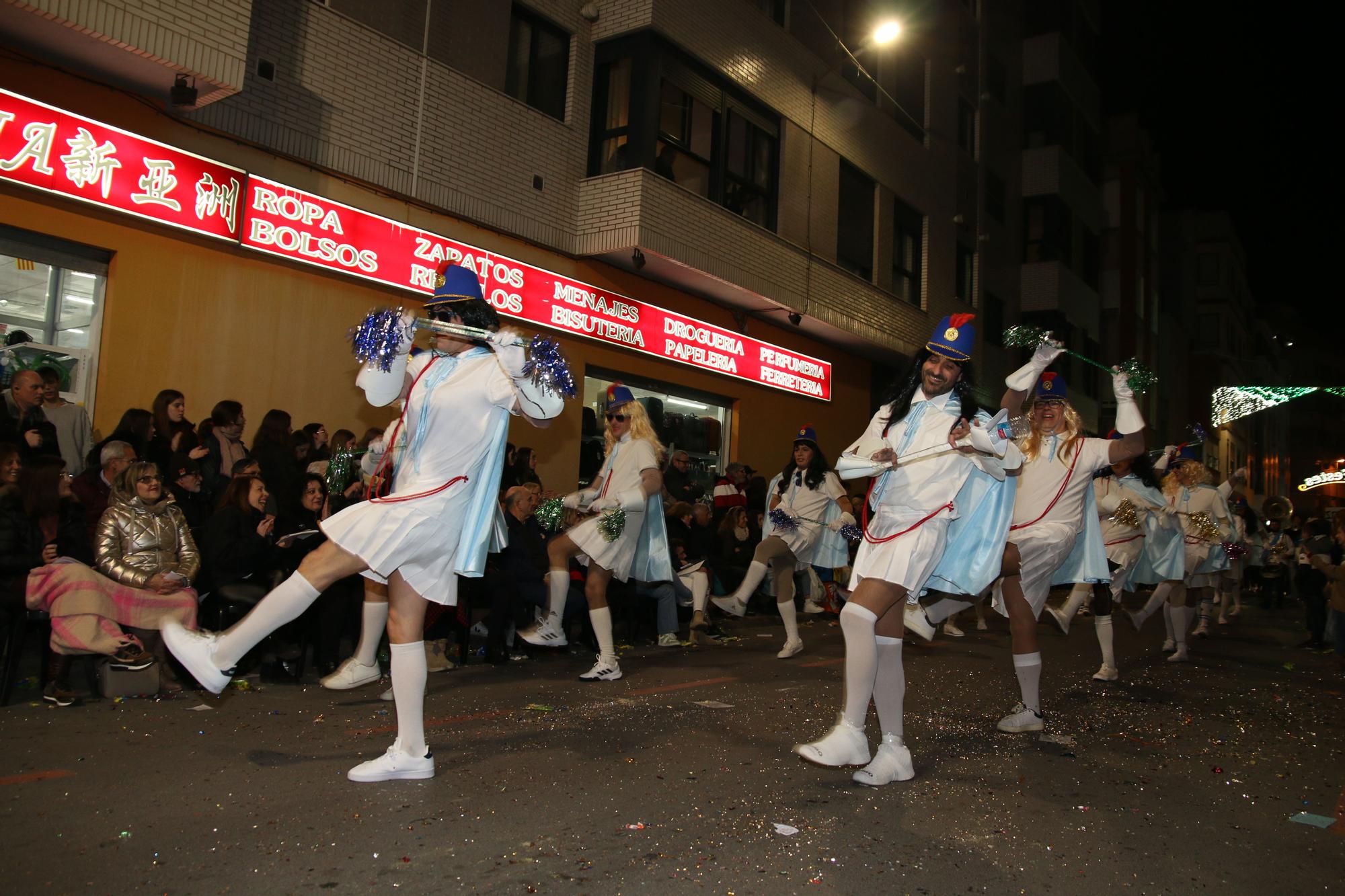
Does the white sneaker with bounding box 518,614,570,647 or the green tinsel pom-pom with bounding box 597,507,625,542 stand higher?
the green tinsel pom-pom with bounding box 597,507,625,542

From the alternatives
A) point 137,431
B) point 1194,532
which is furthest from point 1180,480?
point 137,431

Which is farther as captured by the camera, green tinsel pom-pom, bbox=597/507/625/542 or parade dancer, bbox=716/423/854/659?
parade dancer, bbox=716/423/854/659

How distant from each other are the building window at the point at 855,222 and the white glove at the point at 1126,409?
571 inches

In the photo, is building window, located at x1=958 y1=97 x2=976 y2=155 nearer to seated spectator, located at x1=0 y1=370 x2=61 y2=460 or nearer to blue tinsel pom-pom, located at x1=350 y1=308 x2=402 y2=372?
seated spectator, located at x1=0 y1=370 x2=61 y2=460

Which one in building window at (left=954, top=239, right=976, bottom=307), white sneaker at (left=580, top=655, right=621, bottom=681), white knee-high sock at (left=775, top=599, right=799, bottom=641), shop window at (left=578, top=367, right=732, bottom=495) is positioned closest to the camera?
white sneaker at (left=580, top=655, right=621, bottom=681)

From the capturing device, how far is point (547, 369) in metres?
4.71

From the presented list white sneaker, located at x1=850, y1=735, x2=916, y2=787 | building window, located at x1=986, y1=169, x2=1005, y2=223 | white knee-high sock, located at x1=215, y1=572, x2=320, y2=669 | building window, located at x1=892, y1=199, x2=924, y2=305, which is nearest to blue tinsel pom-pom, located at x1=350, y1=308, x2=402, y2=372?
white knee-high sock, located at x1=215, y1=572, x2=320, y2=669

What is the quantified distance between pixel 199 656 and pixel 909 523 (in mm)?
3173

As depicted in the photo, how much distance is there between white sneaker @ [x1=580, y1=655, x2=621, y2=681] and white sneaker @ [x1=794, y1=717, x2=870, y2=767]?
8.69ft

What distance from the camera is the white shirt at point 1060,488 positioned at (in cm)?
660

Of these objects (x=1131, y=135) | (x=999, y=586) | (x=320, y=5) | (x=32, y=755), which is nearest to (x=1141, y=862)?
(x=999, y=586)

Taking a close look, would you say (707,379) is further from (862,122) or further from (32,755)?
(32,755)

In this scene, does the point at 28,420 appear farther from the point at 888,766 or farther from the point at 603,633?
the point at 888,766

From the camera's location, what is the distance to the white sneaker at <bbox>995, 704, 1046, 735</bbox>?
19.5 feet
